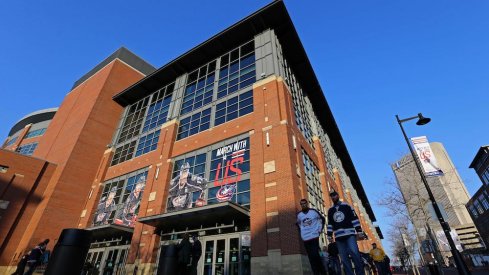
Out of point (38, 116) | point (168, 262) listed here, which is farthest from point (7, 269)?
point (38, 116)

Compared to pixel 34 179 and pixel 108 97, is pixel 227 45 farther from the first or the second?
pixel 34 179

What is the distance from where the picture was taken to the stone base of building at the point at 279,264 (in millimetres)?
12414

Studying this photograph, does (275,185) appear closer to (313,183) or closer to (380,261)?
(380,261)

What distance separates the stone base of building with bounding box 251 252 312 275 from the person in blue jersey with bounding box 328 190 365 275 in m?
6.69

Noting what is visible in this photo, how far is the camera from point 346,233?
20.7 feet

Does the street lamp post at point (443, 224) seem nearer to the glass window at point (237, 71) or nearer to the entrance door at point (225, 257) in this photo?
the entrance door at point (225, 257)

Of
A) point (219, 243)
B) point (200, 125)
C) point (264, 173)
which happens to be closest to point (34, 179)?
point (200, 125)

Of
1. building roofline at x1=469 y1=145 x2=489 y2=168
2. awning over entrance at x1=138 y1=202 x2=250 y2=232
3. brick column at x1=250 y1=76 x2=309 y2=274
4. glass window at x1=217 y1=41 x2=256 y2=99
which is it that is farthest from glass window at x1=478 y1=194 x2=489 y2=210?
awning over entrance at x1=138 y1=202 x2=250 y2=232

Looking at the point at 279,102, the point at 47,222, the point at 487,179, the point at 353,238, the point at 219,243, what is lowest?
the point at 353,238

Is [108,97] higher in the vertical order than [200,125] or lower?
higher

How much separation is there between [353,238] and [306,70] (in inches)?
900

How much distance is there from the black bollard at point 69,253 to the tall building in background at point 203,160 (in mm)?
2711

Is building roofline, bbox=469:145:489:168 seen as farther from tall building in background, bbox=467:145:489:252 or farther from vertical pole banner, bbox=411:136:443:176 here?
vertical pole banner, bbox=411:136:443:176

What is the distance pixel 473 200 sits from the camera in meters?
64.2
